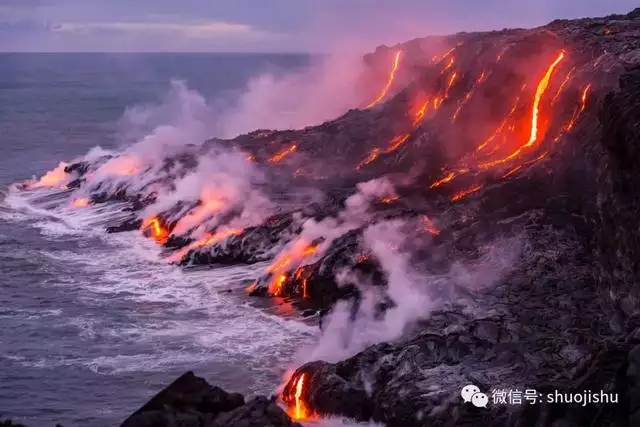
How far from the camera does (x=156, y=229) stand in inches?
1797

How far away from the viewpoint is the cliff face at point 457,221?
2184 cm

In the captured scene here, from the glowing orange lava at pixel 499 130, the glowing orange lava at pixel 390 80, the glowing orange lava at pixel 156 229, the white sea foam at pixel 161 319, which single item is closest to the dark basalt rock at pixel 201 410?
the white sea foam at pixel 161 319

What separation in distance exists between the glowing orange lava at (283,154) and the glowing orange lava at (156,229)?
1028 centimetres

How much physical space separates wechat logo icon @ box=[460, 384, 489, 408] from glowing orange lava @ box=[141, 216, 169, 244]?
27.1 metres

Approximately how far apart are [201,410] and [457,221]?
1874 centimetres

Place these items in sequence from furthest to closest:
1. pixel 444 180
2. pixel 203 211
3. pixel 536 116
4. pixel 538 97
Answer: pixel 203 211, pixel 538 97, pixel 444 180, pixel 536 116

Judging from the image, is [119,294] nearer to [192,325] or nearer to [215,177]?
[192,325]

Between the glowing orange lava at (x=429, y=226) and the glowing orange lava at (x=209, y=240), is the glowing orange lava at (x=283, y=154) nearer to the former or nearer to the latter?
the glowing orange lava at (x=209, y=240)

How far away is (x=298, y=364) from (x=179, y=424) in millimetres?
9766

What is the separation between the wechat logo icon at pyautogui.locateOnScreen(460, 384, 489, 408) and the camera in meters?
19.5

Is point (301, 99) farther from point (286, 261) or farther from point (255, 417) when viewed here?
point (255, 417)

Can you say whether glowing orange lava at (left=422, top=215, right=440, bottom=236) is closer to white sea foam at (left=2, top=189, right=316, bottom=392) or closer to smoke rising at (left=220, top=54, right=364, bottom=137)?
white sea foam at (left=2, top=189, right=316, bottom=392)

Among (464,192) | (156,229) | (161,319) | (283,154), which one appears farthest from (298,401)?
(283,154)

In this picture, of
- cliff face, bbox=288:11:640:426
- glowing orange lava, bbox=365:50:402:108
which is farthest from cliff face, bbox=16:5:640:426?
glowing orange lava, bbox=365:50:402:108
